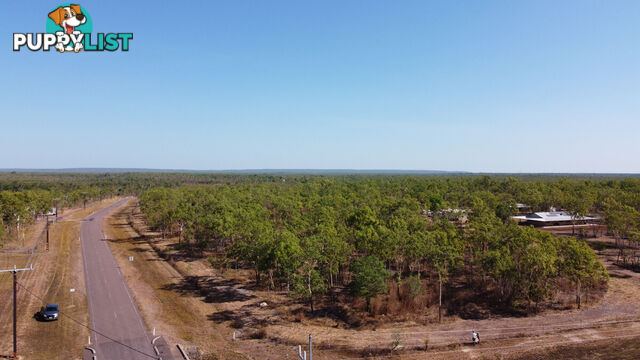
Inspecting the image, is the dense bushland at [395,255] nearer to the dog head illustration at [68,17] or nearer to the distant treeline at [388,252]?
the distant treeline at [388,252]

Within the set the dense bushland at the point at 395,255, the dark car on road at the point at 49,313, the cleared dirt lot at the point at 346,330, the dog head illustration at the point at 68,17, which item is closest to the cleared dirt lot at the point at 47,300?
the dark car on road at the point at 49,313

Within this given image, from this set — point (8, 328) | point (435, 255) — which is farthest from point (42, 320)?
point (435, 255)

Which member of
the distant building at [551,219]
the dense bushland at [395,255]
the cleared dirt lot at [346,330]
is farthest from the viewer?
the distant building at [551,219]

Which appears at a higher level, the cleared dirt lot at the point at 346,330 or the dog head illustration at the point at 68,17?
the dog head illustration at the point at 68,17

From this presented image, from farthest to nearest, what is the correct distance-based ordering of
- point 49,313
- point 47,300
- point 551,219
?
point 551,219 < point 47,300 < point 49,313

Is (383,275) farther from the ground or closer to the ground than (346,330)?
farther from the ground

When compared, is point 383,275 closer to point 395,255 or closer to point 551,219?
point 395,255

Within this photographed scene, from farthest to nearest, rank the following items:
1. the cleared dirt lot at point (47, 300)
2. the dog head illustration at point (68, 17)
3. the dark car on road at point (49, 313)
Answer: the dog head illustration at point (68, 17), the dark car on road at point (49, 313), the cleared dirt lot at point (47, 300)

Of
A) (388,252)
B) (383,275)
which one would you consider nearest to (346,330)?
(383,275)
